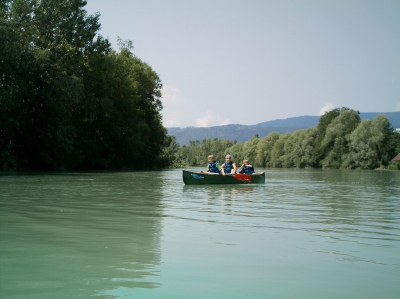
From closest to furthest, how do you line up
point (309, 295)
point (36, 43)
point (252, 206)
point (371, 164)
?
point (309, 295) → point (252, 206) → point (36, 43) → point (371, 164)

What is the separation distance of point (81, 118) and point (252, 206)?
1378 inches

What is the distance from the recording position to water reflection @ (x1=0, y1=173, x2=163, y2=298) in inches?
191

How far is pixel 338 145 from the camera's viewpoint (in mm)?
77562

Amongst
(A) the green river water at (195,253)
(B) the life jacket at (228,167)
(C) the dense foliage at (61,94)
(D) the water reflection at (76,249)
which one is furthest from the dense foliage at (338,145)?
(D) the water reflection at (76,249)

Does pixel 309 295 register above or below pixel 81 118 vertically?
below

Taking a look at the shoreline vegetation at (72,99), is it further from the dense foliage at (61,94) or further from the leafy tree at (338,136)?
the leafy tree at (338,136)

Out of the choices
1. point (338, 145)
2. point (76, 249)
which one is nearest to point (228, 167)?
point (76, 249)

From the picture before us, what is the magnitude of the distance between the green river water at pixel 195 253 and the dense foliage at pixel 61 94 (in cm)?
2359

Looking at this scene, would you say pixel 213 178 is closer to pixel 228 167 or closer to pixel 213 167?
pixel 213 167

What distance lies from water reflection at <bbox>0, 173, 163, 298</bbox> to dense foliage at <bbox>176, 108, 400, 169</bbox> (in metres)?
62.9

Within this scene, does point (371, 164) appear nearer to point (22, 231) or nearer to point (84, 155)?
point (84, 155)

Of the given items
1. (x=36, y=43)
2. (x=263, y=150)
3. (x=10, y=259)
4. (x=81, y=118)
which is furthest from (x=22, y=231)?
(x=263, y=150)

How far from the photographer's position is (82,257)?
19.7 ft

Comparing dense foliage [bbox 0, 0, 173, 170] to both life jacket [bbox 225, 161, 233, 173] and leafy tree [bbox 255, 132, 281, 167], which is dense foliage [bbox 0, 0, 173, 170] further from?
leafy tree [bbox 255, 132, 281, 167]
